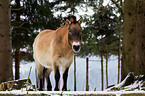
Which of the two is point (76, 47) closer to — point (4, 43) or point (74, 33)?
point (74, 33)

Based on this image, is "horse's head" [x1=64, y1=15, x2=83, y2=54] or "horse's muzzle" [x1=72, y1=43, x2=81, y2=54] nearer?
"horse's muzzle" [x1=72, y1=43, x2=81, y2=54]

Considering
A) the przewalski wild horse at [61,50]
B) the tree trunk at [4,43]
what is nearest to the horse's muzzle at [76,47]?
the przewalski wild horse at [61,50]

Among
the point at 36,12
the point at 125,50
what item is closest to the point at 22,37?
the point at 36,12

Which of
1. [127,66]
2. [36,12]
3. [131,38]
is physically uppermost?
[36,12]

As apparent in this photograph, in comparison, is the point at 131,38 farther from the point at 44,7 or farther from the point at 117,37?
the point at 117,37

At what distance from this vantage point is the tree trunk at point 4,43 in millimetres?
3094

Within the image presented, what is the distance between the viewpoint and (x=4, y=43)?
312 cm

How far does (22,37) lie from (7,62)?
6.50m

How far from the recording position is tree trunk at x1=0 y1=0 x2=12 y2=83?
10.2 feet

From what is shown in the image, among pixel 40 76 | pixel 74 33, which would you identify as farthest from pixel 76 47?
pixel 40 76

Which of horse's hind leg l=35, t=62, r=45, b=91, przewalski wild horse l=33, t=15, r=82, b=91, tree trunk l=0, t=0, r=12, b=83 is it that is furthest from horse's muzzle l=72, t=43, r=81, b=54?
horse's hind leg l=35, t=62, r=45, b=91

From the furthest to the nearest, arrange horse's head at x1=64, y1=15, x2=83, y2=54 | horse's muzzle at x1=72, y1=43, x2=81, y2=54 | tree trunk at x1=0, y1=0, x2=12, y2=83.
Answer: tree trunk at x1=0, y1=0, x2=12, y2=83
horse's head at x1=64, y1=15, x2=83, y2=54
horse's muzzle at x1=72, y1=43, x2=81, y2=54

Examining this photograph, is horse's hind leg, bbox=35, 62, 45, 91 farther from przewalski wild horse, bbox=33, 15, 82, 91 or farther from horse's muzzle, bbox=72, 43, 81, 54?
horse's muzzle, bbox=72, 43, 81, 54

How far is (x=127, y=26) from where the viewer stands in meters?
3.23
